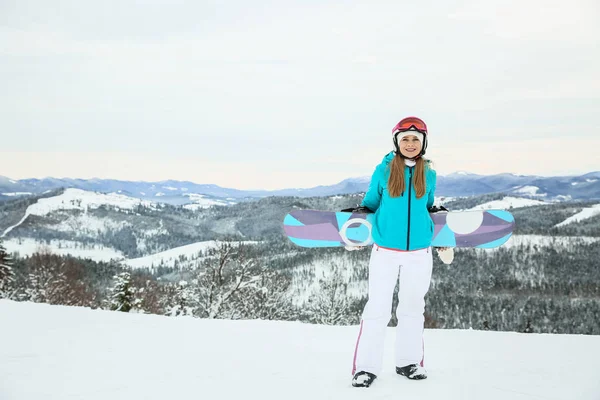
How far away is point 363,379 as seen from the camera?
3.49m

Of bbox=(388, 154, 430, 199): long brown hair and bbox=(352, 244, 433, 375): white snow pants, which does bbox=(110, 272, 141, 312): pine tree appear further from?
bbox=(388, 154, 430, 199): long brown hair

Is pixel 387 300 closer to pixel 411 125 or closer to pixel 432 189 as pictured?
pixel 432 189

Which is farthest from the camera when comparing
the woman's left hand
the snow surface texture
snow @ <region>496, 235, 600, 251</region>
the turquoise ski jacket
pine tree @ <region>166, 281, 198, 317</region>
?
snow @ <region>496, 235, 600, 251</region>

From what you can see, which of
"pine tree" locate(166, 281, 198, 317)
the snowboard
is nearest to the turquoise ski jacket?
the snowboard

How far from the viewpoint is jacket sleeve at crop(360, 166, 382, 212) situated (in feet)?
12.4

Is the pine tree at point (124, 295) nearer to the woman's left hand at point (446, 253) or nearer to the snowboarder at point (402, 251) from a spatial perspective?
the snowboarder at point (402, 251)

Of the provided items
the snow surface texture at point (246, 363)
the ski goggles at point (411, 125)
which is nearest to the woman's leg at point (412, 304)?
the snow surface texture at point (246, 363)

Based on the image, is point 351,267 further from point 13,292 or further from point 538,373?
point 538,373

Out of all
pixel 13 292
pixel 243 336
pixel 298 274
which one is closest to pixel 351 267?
pixel 298 274

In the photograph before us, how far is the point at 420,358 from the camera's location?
3.78 metres

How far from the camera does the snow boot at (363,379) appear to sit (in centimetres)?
347

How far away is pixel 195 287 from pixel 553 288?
450 feet

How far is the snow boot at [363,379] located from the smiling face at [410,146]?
1.92m

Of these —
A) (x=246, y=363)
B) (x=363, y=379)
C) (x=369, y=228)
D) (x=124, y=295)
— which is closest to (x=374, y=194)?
(x=369, y=228)
